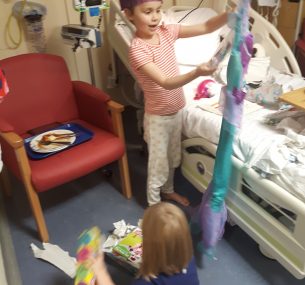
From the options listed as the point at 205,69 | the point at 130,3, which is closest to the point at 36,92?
the point at 130,3

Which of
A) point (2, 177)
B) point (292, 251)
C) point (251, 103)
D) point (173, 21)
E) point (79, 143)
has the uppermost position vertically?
point (173, 21)

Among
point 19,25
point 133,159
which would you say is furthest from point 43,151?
point 19,25

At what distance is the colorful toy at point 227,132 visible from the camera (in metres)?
1.31

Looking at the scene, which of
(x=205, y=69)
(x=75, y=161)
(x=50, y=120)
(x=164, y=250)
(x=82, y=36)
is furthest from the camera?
(x=50, y=120)

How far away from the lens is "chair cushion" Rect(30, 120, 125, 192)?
179cm

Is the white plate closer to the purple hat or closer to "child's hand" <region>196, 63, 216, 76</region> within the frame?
the purple hat

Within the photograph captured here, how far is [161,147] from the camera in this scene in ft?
6.31

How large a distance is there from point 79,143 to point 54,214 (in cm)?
50

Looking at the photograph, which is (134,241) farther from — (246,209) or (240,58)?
(240,58)

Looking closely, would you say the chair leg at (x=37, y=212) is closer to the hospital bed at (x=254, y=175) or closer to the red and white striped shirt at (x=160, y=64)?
the red and white striped shirt at (x=160, y=64)

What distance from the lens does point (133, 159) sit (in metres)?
2.68

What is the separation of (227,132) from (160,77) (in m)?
0.39

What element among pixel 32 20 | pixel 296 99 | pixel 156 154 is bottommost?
pixel 156 154

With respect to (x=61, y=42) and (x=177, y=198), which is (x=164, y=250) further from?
(x=61, y=42)
